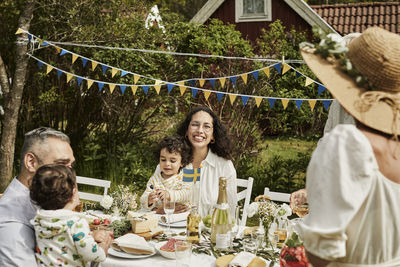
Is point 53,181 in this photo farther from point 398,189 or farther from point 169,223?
point 398,189

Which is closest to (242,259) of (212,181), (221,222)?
(221,222)

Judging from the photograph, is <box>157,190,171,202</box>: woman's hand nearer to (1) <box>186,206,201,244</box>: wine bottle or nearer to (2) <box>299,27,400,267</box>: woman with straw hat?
(1) <box>186,206,201,244</box>: wine bottle

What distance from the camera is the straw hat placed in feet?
4.42

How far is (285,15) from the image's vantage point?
11.7 metres

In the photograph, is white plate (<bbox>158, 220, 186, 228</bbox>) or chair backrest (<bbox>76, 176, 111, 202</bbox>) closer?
white plate (<bbox>158, 220, 186, 228</bbox>)

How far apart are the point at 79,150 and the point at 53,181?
5.50 meters

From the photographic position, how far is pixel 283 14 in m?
11.7

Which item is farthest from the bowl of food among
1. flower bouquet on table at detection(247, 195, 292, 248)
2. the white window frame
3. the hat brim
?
the white window frame

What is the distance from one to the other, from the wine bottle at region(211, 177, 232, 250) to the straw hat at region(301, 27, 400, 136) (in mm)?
1330

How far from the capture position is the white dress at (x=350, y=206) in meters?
1.28

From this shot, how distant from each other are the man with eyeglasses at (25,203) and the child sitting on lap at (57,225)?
73mm

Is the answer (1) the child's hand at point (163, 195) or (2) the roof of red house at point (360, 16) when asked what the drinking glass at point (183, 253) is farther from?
(2) the roof of red house at point (360, 16)

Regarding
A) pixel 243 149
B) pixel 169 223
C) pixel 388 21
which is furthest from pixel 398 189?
pixel 388 21

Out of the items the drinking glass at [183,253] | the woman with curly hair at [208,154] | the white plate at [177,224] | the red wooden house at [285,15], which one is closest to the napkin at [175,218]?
the white plate at [177,224]
